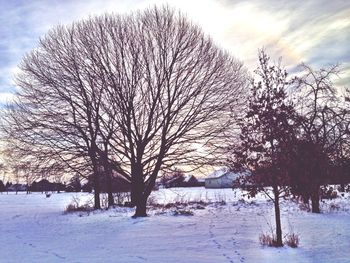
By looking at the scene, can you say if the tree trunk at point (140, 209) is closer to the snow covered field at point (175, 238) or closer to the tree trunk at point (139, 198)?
the tree trunk at point (139, 198)

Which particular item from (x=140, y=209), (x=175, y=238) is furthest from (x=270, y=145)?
(x=140, y=209)

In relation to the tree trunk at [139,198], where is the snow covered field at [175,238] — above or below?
below

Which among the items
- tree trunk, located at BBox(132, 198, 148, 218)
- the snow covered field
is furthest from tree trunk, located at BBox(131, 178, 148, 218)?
the snow covered field

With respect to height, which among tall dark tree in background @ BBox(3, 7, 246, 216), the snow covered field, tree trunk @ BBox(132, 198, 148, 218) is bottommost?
the snow covered field

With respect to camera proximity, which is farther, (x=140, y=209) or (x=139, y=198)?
(x=139, y=198)

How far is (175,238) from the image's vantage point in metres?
12.8

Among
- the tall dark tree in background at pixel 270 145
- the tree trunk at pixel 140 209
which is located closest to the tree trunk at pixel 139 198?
the tree trunk at pixel 140 209

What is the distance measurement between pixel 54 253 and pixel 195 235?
4.58 meters

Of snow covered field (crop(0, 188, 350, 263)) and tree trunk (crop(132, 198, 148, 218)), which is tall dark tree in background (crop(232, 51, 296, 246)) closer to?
snow covered field (crop(0, 188, 350, 263))

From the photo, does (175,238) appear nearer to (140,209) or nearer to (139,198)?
(140,209)

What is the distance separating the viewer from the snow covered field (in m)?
9.87

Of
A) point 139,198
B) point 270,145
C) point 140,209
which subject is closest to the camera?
point 270,145

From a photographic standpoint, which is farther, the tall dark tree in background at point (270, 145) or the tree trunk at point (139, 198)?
the tree trunk at point (139, 198)

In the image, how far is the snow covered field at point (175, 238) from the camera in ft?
32.4
